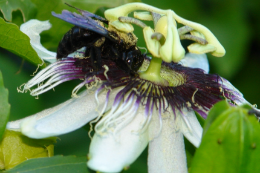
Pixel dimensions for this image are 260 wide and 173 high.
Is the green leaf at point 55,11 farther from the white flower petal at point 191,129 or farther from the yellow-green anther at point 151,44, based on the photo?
the white flower petal at point 191,129

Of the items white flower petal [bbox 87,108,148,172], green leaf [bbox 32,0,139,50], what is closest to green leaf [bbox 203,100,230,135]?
white flower petal [bbox 87,108,148,172]

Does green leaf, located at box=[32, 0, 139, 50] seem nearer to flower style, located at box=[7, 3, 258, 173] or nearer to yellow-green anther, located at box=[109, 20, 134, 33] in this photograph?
flower style, located at box=[7, 3, 258, 173]

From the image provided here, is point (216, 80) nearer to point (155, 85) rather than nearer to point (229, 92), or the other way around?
point (229, 92)

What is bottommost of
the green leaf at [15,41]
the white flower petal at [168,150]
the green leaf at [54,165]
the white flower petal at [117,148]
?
the green leaf at [54,165]

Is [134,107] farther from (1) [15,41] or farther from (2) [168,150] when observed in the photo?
(1) [15,41]

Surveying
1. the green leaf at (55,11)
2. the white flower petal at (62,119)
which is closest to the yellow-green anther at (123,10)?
the white flower petal at (62,119)
